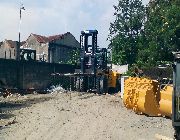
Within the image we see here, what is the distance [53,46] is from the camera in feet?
197

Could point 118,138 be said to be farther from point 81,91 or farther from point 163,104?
point 81,91

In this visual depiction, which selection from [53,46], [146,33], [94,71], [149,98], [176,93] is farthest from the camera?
[53,46]

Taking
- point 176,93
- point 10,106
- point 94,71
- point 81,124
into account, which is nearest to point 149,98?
point 81,124

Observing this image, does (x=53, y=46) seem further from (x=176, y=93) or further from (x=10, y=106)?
(x=176, y=93)

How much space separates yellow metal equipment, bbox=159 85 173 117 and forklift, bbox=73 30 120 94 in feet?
45.9

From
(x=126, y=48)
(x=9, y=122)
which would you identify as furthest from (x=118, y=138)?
(x=126, y=48)

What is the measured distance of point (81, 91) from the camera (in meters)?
30.0

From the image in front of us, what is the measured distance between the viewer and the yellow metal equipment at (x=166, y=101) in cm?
1394

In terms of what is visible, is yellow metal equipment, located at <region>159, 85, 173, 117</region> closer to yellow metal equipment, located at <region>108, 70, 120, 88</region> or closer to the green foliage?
yellow metal equipment, located at <region>108, 70, 120, 88</region>

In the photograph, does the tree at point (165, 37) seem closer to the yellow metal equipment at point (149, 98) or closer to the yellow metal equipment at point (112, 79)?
the yellow metal equipment at point (112, 79)

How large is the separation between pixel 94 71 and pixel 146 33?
21.5m

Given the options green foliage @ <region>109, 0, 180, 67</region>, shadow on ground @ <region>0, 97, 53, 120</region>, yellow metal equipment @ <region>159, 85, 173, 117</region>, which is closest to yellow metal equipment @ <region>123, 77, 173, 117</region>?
yellow metal equipment @ <region>159, 85, 173, 117</region>

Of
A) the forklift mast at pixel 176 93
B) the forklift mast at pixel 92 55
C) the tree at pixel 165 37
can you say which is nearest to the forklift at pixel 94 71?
the forklift mast at pixel 92 55

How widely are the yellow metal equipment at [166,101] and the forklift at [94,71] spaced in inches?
551
